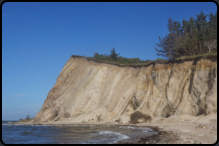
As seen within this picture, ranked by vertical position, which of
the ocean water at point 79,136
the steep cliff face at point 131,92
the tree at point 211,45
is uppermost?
the tree at point 211,45

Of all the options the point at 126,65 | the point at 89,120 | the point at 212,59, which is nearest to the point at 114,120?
the point at 89,120

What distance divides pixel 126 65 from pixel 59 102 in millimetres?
11673

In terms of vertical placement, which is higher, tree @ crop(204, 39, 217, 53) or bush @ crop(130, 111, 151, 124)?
tree @ crop(204, 39, 217, 53)

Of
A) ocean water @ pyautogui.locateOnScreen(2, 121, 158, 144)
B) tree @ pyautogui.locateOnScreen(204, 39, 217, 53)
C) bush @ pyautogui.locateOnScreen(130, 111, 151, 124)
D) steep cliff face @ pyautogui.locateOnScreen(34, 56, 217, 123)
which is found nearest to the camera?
ocean water @ pyautogui.locateOnScreen(2, 121, 158, 144)

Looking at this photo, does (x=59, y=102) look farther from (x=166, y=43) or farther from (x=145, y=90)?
(x=166, y=43)

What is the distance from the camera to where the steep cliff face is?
65.0ft

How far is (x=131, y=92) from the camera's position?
83.4 ft

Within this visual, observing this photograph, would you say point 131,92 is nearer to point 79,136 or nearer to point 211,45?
point 211,45

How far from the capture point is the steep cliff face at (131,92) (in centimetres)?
1980

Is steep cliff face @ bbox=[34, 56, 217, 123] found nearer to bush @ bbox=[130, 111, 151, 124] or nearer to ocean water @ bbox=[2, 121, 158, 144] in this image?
bush @ bbox=[130, 111, 151, 124]

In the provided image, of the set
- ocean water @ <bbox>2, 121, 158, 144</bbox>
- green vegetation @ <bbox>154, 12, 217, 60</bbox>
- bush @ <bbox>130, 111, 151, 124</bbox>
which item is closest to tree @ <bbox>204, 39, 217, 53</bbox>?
green vegetation @ <bbox>154, 12, 217, 60</bbox>

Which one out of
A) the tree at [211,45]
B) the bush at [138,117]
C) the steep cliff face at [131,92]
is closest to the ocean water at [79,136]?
the bush at [138,117]

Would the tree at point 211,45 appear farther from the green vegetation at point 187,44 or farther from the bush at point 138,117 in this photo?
the bush at point 138,117

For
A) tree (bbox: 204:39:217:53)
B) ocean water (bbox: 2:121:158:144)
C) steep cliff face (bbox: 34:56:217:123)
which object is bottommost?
ocean water (bbox: 2:121:158:144)
